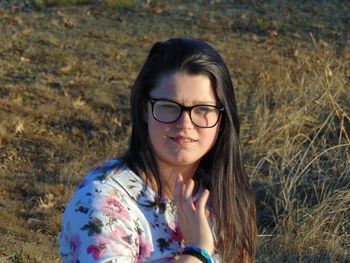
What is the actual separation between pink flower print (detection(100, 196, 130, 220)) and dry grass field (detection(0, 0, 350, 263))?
1.75m

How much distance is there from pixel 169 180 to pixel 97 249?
14.2 inches

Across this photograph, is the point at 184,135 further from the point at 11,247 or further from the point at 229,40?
the point at 229,40

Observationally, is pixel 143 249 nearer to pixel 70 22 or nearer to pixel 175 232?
pixel 175 232

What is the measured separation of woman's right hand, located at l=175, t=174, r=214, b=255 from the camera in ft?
5.96

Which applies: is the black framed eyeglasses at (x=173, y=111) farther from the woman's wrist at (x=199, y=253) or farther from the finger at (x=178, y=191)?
the woman's wrist at (x=199, y=253)

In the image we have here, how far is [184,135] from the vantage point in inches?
74.5

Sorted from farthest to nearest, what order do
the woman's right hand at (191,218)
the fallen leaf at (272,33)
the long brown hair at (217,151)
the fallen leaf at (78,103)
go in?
the fallen leaf at (272,33)
the fallen leaf at (78,103)
the long brown hair at (217,151)
the woman's right hand at (191,218)

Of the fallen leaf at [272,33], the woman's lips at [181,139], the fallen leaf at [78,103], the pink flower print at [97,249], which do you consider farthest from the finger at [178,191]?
the fallen leaf at [272,33]

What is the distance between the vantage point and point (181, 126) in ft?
6.18

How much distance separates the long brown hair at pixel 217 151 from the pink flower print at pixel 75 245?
0.27m

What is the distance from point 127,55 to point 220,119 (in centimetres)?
591

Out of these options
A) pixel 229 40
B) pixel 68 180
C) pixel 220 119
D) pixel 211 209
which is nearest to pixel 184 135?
pixel 220 119

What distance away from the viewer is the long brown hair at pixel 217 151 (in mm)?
1926

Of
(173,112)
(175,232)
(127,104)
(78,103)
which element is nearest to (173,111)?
(173,112)
